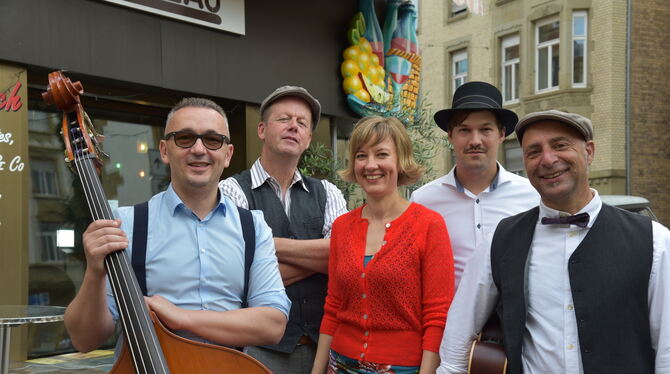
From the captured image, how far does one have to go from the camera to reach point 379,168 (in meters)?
2.55

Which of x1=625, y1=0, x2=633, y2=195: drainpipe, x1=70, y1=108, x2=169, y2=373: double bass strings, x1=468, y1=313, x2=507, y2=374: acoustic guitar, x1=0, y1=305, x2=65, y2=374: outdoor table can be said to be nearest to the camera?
x1=70, y1=108, x2=169, y2=373: double bass strings

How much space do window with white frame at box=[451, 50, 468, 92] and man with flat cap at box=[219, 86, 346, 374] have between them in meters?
19.3

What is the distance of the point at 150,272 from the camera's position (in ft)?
6.55

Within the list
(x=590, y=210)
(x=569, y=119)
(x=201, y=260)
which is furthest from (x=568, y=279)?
(x=201, y=260)

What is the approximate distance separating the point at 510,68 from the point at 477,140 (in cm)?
1848

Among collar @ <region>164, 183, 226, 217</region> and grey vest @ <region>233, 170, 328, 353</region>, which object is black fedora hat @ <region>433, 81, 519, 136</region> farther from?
collar @ <region>164, 183, 226, 217</region>

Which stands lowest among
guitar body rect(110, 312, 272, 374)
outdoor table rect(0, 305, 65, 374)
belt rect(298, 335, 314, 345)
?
outdoor table rect(0, 305, 65, 374)

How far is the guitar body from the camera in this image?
1.75 m

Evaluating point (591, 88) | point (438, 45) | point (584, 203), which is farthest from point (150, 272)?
point (438, 45)

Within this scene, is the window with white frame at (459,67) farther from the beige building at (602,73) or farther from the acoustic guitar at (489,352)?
the acoustic guitar at (489,352)

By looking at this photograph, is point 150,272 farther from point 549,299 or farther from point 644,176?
point 644,176

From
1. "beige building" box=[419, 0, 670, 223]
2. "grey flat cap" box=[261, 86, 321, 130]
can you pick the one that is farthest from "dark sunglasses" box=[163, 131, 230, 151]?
"beige building" box=[419, 0, 670, 223]

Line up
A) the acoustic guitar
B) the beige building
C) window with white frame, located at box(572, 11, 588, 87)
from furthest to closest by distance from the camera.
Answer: window with white frame, located at box(572, 11, 588, 87) < the beige building < the acoustic guitar

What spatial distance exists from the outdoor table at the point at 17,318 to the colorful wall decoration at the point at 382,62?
4633 millimetres
